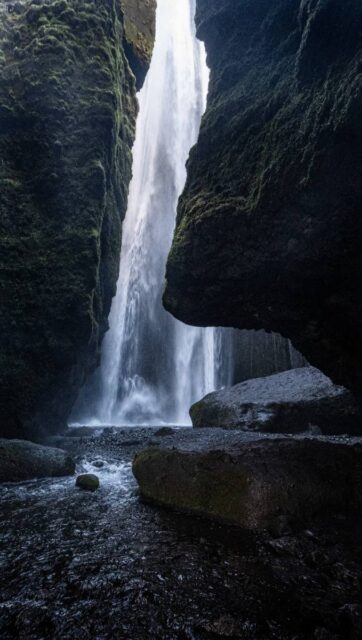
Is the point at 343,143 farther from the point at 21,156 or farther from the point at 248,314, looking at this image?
the point at 21,156

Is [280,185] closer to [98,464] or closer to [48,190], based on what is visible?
[98,464]

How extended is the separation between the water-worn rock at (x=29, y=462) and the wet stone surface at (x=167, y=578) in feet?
5.82

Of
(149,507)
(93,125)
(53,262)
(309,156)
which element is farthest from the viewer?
(93,125)

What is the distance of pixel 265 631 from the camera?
7.36 feet

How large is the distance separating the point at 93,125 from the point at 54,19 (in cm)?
373

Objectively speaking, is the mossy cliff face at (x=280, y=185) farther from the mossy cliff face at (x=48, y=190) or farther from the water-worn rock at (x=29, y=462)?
the water-worn rock at (x=29, y=462)

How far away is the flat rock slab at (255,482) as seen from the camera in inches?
165

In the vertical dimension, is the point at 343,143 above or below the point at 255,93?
below

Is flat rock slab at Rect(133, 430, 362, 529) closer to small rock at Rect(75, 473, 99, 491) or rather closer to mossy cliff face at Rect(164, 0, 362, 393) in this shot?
small rock at Rect(75, 473, 99, 491)

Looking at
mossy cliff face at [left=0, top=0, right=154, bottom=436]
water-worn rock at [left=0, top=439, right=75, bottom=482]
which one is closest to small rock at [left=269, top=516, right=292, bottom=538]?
water-worn rock at [left=0, top=439, right=75, bottom=482]

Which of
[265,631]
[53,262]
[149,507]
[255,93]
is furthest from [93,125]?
[265,631]

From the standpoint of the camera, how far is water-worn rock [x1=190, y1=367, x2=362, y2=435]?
33.1 feet

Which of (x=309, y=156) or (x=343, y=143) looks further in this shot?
(x=309, y=156)

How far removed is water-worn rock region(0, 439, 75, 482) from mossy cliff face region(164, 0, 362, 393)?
13.1 ft
